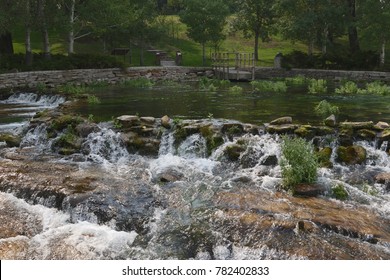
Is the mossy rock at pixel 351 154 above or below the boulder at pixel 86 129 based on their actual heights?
below

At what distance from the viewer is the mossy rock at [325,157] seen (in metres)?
12.3

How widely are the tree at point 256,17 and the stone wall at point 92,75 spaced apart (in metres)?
9.94

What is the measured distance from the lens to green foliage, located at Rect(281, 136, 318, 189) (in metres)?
10.6

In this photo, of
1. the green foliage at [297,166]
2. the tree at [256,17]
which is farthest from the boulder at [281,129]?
the tree at [256,17]

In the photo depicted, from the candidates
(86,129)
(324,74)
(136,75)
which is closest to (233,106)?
(86,129)

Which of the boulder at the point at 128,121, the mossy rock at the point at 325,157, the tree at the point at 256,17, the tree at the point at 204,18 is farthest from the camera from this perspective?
the tree at the point at 256,17

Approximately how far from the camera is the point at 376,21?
33.9 metres

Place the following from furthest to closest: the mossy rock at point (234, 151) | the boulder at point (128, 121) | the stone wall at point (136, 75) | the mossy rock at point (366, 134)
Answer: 1. the stone wall at point (136, 75)
2. the boulder at point (128, 121)
3. the mossy rock at point (366, 134)
4. the mossy rock at point (234, 151)

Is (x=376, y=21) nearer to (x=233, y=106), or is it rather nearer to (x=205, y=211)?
(x=233, y=106)

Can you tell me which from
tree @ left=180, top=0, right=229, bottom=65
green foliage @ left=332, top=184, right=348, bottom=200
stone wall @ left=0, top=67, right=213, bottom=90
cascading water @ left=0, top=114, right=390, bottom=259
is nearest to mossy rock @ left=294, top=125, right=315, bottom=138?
cascading water @ left=0, top=114, right=390, bottom=259

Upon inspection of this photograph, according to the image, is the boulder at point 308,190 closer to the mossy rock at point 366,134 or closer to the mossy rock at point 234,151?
the mossy rock at point 234,151
